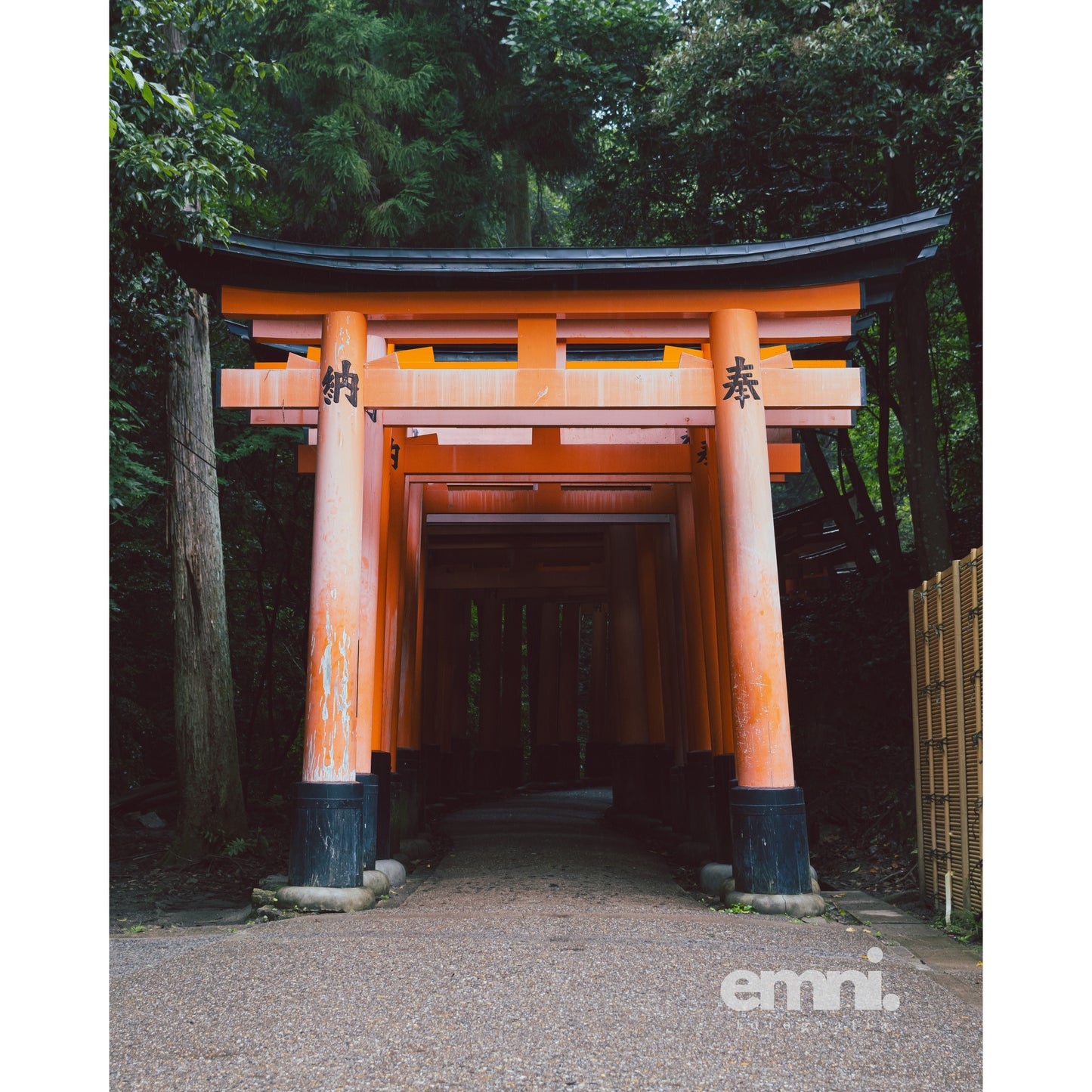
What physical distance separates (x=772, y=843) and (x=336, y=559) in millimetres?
3115

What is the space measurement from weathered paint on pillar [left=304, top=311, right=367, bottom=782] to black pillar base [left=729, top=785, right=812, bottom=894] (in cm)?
239

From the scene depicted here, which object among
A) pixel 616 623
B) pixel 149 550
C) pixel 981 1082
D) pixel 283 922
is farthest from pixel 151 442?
pixel 981 1082

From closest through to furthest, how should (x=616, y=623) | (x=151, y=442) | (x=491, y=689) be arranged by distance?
(x=151, y=442) → (x=616, y=623) → (x=491, y=689)

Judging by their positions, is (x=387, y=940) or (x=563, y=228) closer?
(x=387, y=940)

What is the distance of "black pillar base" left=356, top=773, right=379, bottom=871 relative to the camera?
679cm

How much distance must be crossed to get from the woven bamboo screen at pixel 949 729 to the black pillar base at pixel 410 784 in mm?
5000

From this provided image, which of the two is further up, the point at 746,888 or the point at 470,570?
the point at 470,570

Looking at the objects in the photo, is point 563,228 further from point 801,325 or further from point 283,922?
point 283,922

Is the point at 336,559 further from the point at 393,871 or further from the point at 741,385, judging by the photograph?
the point at 741,385

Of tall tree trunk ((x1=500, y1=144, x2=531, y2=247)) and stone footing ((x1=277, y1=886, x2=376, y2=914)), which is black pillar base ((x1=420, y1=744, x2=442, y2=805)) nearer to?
tall tree trunk ((x1=500, y1=144, x2=531, y2=247))

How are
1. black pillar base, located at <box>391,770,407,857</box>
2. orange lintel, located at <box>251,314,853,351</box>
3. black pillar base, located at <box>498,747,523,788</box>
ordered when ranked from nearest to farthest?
orange lintel, located at <box>251,314,853,351</box>
black pillar base, located at <box>391,770,407,857</box>
black pillar base, located at <box>498,747,523,788</box>

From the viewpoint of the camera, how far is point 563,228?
16.2m

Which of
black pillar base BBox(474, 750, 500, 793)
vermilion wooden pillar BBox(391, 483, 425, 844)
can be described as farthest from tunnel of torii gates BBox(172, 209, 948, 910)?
black pillar base BBox(474, 750, 500, 793)

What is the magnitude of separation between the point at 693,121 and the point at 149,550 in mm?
7691
